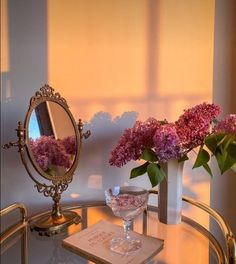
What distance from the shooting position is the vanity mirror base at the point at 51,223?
0.94m

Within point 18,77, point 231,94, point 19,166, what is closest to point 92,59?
point 18,77

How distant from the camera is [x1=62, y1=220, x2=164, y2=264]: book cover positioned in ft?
2.45

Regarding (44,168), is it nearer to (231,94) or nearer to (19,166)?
(19,166)

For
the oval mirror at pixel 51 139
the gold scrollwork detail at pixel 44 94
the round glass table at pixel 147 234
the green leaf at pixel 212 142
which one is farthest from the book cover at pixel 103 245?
the gold scrollwork detail at pixel 44 94

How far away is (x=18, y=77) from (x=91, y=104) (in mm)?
309

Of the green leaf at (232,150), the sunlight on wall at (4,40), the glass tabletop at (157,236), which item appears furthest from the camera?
the sunlight on wall at (4,40)

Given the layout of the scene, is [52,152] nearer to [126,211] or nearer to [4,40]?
[126,211]

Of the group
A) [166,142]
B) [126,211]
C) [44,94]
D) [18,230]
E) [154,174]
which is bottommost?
[18,230]

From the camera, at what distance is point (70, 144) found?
1.04 metres

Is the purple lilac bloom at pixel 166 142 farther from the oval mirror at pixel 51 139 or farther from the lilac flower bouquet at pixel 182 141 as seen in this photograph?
the oval mirror at pixel 51 139

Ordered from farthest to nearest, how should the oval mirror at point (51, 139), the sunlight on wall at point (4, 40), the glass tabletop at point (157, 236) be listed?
→ 1. the sunlight on wall at point (4, 40)
2. the oval mirror at point (51, 139)
3. the glass tabletop at point (157, 236)

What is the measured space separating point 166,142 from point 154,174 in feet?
0.38

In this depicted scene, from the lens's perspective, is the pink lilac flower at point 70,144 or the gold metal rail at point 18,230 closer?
the gold metal rail at point 18,230

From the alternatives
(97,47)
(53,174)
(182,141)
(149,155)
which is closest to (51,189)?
(53,174)
